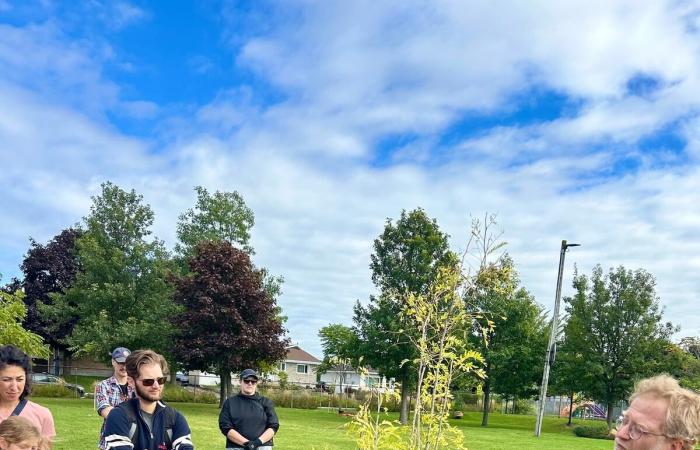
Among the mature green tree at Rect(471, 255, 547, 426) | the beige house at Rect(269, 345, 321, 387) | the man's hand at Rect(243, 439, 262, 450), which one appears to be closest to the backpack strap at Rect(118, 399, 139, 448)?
the man's hand at Rect(243, 439, 262, 450)

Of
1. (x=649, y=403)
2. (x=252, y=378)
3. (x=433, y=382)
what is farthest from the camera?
(x=252, y=378)

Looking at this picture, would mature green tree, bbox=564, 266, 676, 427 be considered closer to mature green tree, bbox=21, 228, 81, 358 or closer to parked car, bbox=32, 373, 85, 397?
parked car, bbox=32, 373, 85, 397

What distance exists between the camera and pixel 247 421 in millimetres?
6348

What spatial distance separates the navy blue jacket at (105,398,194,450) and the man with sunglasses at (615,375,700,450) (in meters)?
2.32

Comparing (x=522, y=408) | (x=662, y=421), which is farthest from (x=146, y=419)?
(x=522, y=408)

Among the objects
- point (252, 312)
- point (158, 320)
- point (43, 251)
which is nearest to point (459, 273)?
point (252, 312)

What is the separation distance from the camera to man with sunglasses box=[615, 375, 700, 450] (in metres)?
1.96

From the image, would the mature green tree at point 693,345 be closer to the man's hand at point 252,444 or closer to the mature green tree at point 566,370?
the mature green tree at point 566,370

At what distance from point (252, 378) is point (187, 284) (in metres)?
20.2

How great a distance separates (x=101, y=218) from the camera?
113 ft

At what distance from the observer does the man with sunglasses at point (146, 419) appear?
316 centimetres

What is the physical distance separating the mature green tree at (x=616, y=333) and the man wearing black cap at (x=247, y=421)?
22857 mm

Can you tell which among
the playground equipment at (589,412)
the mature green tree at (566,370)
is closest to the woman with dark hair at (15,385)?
the mature green tree at (566,370)

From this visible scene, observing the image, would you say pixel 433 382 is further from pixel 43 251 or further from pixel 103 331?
pixel 43 251
